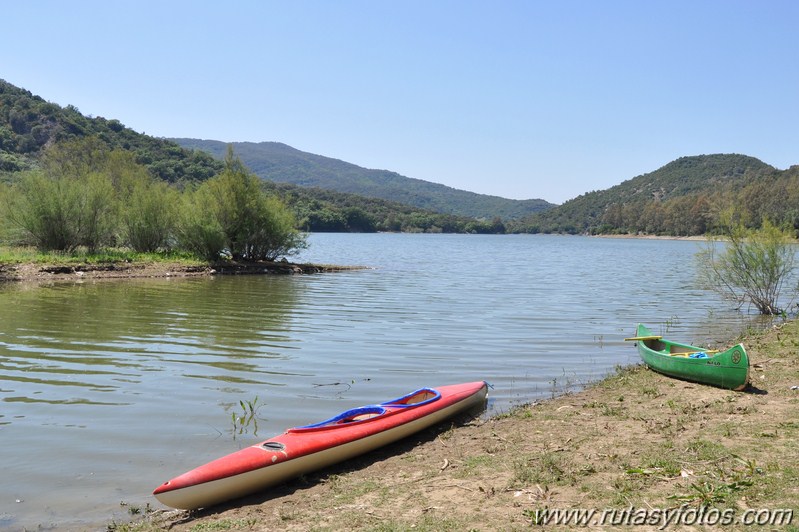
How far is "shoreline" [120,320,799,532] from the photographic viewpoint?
5.29 meters

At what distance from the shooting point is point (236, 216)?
120ft

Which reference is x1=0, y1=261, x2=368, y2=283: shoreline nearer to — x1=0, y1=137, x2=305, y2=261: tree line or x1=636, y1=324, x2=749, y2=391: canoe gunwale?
x1=0, y1=137, x2=305, y2=261: tree line

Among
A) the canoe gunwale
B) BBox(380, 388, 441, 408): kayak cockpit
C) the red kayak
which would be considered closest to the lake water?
the red kayak

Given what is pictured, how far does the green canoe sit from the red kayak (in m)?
4.47

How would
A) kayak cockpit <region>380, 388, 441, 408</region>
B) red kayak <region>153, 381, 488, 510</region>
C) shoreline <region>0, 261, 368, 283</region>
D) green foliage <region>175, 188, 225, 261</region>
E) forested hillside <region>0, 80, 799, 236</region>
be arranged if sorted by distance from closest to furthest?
red kayak <region>153, 381, 488, 510</region> → kayak cockpit <region>380, 388, 441, 408</region> → shoreline <region>0, 261, 368, 283</region> → green foliage <region>175, 188, 225, 261</region> → forested hillside <region>0, 80, 799, 236</region>

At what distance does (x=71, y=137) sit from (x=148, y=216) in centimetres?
4905

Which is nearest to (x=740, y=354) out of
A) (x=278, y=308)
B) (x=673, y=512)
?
(x=673, y=512)

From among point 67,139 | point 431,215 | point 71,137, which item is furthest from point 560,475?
point 431,215

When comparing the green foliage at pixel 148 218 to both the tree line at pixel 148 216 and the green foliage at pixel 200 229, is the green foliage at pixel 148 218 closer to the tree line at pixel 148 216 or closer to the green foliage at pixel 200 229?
the tree line at pixel 148 216

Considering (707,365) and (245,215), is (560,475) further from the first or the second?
(245,215)

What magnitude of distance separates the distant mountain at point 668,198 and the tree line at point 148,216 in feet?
358

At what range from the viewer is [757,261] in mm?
20438

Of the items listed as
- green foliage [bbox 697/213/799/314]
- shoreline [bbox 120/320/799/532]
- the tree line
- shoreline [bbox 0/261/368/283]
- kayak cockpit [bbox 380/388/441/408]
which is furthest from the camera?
the tree line

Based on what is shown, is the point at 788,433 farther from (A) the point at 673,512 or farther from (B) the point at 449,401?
(B) the point at 449,401
